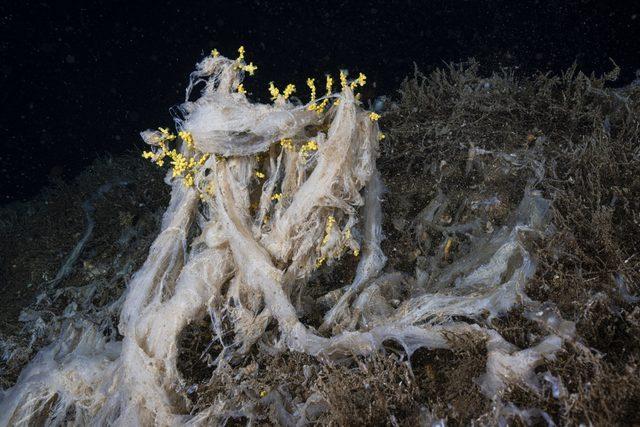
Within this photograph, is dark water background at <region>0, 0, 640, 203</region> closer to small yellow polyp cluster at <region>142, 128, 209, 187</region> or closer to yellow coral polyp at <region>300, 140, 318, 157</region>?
yellow coral polyp at <region>300, 140, 318, 157</region>

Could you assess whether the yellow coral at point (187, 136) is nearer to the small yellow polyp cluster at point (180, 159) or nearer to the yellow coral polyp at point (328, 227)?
the small yellow polyp cluster at point (180, 159)

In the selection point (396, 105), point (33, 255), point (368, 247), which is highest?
point (396, 105)

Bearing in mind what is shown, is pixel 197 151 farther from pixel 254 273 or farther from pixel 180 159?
pixel 254 273

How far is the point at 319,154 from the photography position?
2.61 metres

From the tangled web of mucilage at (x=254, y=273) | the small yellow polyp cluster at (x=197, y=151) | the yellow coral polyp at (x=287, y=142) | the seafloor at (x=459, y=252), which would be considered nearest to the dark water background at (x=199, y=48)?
the seafloor at (x=459, y=252)

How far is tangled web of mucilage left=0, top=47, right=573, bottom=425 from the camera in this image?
220cm

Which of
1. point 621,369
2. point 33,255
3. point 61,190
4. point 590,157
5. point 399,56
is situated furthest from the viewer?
point 399,56

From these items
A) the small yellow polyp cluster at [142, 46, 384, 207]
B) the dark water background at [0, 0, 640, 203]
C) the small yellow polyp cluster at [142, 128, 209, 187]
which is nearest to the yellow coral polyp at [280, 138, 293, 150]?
the small yellow polyp cluster at [142, 46, 384, 207]

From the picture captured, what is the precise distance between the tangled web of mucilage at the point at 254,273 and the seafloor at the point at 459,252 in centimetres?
16

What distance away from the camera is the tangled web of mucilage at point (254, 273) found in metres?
2.20

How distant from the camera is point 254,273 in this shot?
8.14 ft

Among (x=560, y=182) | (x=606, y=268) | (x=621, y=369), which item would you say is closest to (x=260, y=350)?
(x=621, y=369)

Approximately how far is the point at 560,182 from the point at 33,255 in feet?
24.6

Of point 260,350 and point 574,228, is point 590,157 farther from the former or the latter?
point 260,350
